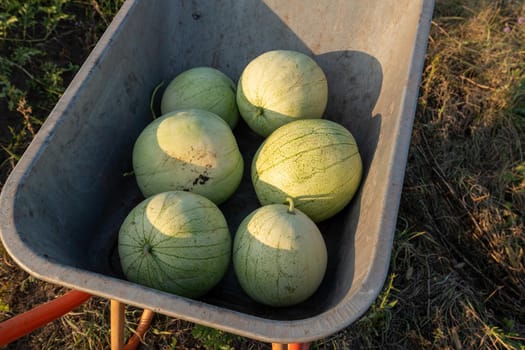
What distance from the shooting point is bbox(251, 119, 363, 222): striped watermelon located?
7.00 feet

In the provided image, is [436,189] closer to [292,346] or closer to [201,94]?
[201,94]

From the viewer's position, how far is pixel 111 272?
2219 mm

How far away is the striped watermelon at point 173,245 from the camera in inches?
72.7

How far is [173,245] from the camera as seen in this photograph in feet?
6.04

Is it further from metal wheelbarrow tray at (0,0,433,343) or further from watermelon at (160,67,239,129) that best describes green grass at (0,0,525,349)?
watermelon at (160,67,239,129)

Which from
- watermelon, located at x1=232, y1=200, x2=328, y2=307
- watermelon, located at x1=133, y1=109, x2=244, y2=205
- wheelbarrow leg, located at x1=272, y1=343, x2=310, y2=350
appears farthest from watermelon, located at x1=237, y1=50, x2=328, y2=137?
wheelbarrow leg, located at x1=272, y1=343, x2=310, y2=350

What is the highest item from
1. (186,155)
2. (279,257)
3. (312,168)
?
(186,155)

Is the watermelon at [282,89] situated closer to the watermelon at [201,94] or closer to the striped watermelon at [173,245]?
the watermelon at [201,94]

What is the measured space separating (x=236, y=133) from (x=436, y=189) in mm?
1682

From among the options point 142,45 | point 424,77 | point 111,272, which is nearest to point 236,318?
point 111,272

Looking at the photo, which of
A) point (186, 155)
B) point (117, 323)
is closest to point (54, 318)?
point (117, 323)

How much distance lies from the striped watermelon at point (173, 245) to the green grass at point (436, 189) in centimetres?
78

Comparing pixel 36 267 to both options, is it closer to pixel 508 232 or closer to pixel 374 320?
pixel 374 320

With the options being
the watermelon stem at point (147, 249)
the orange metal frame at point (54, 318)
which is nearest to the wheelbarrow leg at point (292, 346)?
the orange metal frame at point (54, 318)
